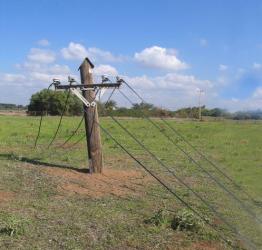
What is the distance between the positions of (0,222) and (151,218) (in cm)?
234

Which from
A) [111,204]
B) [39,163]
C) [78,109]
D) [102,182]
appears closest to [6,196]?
[111,204]

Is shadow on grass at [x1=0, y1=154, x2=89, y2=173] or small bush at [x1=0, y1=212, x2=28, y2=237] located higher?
shadow on grass at [x1=0, y1=154, x2=89, y2=173]

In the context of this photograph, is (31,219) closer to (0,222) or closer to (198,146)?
(0,222)

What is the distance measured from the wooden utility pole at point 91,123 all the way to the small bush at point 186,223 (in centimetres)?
479

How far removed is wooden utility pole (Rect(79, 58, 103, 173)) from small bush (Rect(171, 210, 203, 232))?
15.7 feet

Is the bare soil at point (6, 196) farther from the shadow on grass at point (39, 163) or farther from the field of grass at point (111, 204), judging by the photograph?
the shadow on grass at point (39, 163)

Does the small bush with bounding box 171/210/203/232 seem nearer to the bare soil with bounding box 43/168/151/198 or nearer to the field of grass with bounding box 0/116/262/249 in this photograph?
the field of grass with bounding box 0/116/262/249

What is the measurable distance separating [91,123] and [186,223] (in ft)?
17.4

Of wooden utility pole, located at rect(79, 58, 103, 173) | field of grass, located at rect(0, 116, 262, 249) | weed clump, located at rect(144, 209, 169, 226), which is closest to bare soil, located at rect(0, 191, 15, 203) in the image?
field of grass, located at rect(0, 116, 262, 249)

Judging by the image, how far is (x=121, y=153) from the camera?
17781 mm

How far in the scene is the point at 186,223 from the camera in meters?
7.83

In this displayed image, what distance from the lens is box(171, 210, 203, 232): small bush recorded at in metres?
7.79

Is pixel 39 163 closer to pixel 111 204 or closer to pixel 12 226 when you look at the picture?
pixel 111 204

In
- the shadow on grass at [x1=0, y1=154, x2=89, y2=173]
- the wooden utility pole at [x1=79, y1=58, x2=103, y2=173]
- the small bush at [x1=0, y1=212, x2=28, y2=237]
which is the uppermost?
the wooden utility pole at [x1=79, y1=58, x2=103, y2=173]
